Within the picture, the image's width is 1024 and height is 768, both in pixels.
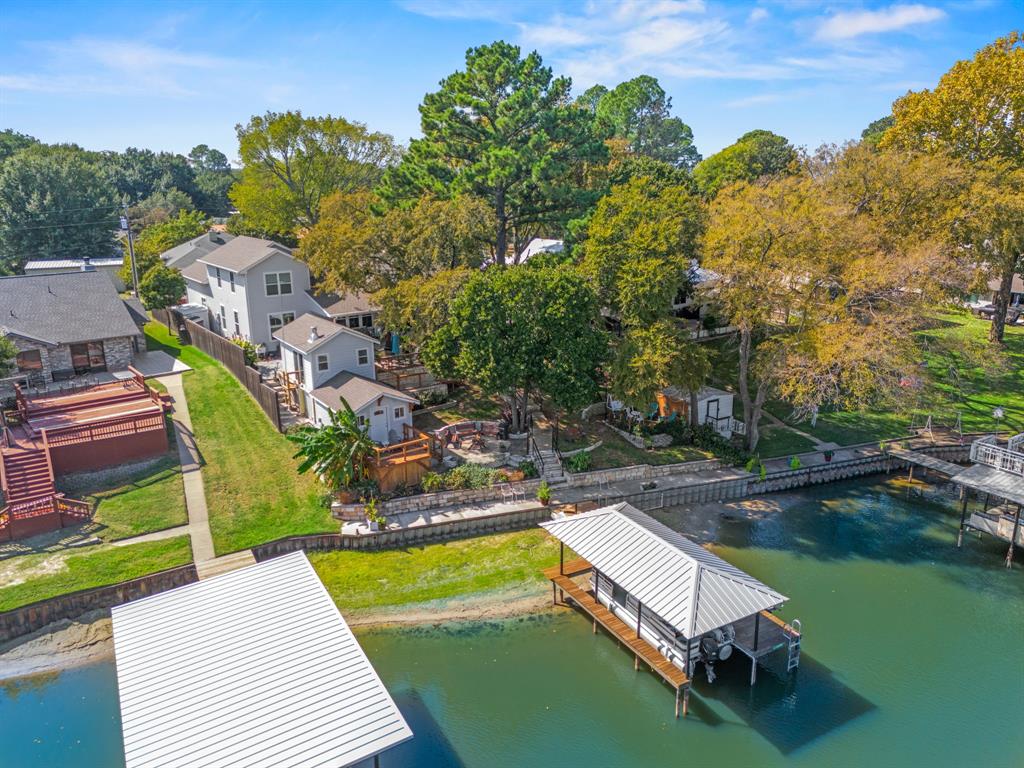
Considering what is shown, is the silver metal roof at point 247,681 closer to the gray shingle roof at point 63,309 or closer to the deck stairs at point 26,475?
the deck stairs at point 26,475

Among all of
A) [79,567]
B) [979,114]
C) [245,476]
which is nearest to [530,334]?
[245,476]

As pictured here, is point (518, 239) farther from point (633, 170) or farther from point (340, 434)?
point (340, 434)

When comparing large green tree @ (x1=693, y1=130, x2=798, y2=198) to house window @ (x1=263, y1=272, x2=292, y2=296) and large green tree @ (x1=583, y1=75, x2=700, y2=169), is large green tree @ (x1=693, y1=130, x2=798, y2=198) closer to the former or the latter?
large green tree @ (x1=583, y1=75, x2=700, y2=169)

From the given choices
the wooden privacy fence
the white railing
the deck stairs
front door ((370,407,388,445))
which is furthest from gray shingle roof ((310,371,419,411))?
the white railing

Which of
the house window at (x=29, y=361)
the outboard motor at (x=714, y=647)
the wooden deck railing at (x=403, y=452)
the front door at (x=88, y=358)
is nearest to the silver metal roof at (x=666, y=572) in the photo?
the outboard motor at (x=714, y=647)

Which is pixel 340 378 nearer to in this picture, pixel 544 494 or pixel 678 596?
pixel 544 494

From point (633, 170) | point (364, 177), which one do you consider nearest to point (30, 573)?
point (633, 170)
